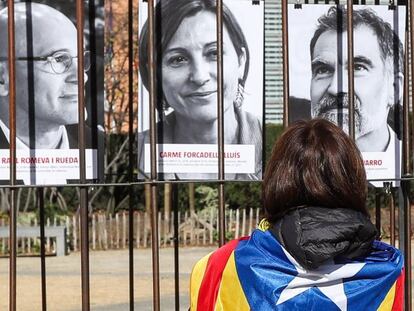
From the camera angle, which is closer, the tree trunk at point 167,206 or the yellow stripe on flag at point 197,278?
the yellow stripe on flag at point 197,278

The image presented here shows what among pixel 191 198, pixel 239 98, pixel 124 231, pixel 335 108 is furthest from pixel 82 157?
pixel 191 198

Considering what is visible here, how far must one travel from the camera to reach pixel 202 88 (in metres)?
4.35

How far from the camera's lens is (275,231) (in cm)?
252

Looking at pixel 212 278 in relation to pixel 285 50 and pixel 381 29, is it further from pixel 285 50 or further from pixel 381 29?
pixel 381 29

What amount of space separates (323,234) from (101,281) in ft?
36.6

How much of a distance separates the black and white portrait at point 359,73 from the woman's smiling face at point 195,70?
358 millimetres

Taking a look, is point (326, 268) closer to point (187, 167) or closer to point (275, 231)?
point (275, 231)

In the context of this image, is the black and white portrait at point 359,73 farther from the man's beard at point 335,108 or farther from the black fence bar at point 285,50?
the black fence bar at point 285,50

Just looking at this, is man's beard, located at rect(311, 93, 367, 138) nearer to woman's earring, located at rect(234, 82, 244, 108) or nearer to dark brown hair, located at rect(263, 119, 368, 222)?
woman's earring, located at rect(234, 82, 244, 108)

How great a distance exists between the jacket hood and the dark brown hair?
0.03 meters

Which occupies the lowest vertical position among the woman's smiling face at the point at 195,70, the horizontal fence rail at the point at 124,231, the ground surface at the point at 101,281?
the ground surface at the point at 101,281

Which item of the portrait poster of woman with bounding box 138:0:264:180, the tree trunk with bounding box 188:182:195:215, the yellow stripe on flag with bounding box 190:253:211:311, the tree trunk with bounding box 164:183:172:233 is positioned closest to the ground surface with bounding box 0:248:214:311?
the tree trunk with bounding box 164:183:172:233

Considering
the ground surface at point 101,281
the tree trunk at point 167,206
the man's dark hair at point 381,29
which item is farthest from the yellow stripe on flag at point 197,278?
the tree trunk at point 167,206

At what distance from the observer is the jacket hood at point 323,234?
243 centimetres
